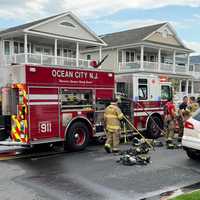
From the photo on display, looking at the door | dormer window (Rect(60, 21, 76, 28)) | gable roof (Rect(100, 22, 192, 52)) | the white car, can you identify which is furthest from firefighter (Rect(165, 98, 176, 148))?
gable roof (Rect(100, 22, 192, 52))

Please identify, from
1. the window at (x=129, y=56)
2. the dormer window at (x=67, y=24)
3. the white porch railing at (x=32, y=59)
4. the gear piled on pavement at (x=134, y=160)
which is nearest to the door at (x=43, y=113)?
the gear piled on pavement at (x=134, y=160)

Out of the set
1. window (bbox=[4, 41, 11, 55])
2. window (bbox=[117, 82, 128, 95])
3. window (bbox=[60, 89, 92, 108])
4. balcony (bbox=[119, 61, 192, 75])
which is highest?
window (bbox=[4, 41, 11, 55])

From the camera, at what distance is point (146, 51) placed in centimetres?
3975

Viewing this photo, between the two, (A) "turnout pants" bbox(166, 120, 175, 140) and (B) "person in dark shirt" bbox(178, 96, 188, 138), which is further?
(B) "person in dark shirt" bbox(178, 96, 188, 138)

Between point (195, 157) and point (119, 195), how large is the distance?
3.80 meters

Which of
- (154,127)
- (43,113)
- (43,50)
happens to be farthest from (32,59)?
(43,113)

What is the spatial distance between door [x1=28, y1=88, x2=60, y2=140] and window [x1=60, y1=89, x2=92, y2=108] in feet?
1.12

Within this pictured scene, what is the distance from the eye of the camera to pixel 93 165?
328 inches

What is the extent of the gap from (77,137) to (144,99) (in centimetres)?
341

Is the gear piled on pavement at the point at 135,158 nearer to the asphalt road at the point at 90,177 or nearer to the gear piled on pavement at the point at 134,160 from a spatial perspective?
the gear piled on pavement at the point at 134,160

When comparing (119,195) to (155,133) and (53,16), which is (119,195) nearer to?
(155,133)

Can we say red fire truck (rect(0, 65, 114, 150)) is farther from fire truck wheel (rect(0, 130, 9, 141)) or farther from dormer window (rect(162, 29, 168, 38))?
dormer window (rect(162, 29, 168, 38))

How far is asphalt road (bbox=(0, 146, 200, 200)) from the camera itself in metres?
5.99

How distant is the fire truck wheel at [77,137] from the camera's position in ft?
33.6
